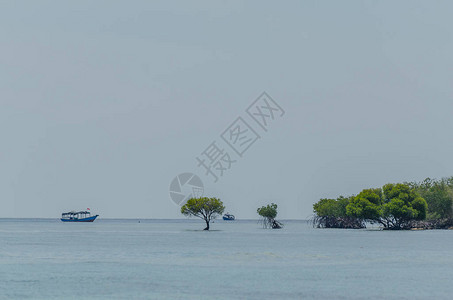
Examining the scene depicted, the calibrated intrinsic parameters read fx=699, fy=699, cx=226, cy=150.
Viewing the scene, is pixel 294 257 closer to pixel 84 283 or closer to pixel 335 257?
pixel 335 257

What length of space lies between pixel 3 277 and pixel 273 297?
20.5m

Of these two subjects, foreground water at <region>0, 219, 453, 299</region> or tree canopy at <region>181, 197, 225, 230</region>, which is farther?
tree canopy at <region>181, 197, 225, 230</region>

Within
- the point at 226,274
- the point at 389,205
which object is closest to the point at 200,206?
the point at 389,205

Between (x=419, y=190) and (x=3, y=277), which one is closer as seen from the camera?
(x=3, y=277)

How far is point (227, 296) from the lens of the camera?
41.3m

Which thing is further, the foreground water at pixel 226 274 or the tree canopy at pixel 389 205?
the tree canopy at pixel 389 205

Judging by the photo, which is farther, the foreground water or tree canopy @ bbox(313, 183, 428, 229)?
tree canopy @ bbox(313, 183, 428, 229)

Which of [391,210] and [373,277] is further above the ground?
[391,210]

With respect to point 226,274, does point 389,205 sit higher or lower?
higher

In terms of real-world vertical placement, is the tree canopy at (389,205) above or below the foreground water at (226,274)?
above

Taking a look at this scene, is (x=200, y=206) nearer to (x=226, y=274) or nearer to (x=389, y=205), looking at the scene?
(x=389, y=205)

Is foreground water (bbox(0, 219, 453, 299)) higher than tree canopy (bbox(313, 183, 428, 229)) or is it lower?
lower

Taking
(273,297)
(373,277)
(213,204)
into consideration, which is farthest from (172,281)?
(213,204)

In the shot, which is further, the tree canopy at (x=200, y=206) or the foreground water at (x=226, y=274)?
the tree canopy at (x=200, y=206)
